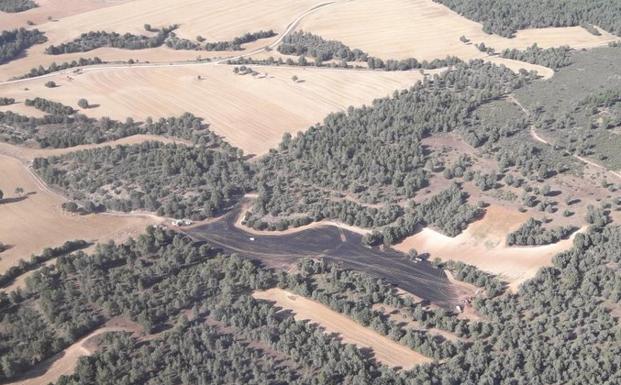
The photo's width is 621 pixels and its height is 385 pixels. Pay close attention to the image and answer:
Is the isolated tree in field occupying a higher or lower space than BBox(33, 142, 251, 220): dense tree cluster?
higher

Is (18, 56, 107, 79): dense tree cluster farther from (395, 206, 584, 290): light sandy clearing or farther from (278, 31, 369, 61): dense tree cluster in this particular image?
(395, 206, 584, 290): light sandy clearing

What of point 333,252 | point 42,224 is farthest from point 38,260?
point 333,252

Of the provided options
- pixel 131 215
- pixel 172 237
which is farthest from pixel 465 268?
pixel 131 215

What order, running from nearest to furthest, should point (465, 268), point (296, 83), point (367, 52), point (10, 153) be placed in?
1. point (465, 268)
2. point (10, 153)
3. point (296, 83)
4. point (367, 52)

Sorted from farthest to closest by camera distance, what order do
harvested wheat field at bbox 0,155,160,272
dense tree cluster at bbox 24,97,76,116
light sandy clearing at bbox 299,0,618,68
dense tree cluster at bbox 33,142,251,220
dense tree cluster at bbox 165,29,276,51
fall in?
dense tree cluster at bbox 165,29,276,51, light sandy clearing at bbox 299,0,618,68, dense tree cluster at bbox 24,97,76,116, dense tree cluster at bbox 33,142,251,220, harvested wheat field at bbox 0,155,160,272

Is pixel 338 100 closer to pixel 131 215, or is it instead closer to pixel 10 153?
pixel 131 215

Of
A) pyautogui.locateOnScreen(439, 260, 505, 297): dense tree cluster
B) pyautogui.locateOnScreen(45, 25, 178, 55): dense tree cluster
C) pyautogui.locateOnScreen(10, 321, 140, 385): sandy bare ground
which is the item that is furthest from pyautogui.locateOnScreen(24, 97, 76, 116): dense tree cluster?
pyautogui.locateOnScreen(439, 260, 505, 297): dense tree cluster
